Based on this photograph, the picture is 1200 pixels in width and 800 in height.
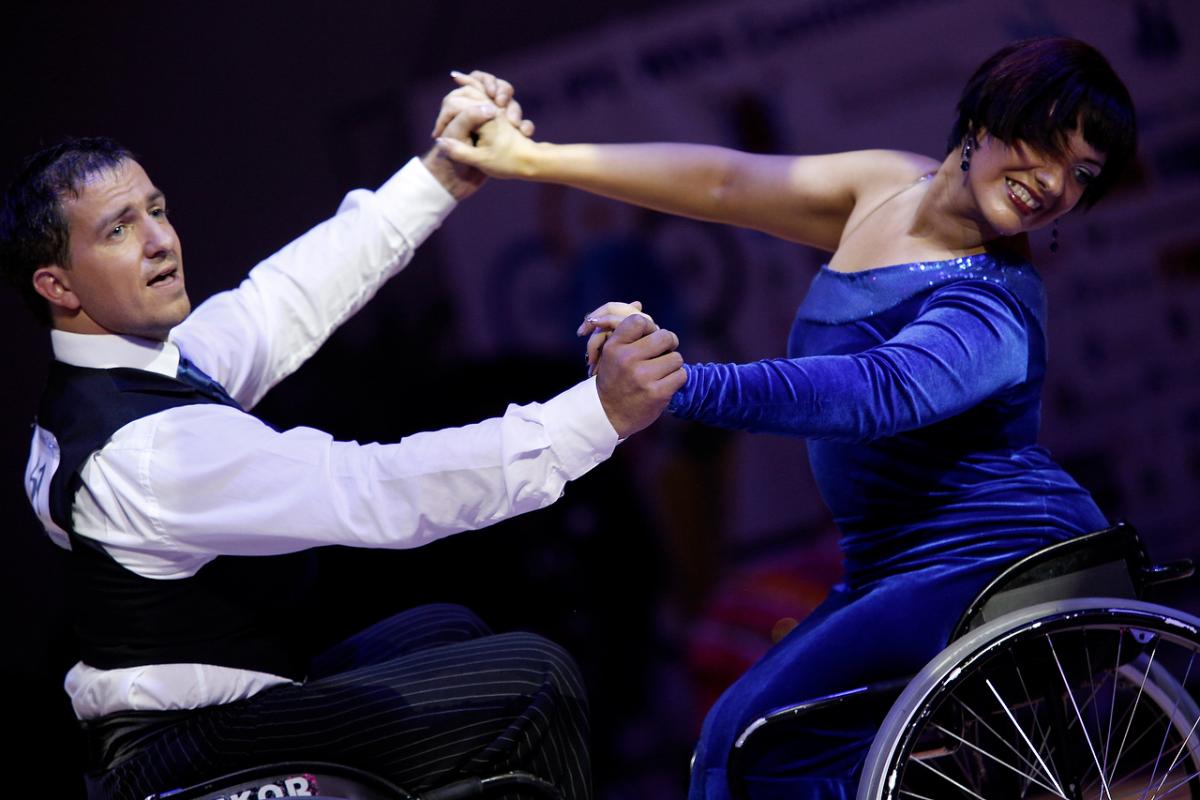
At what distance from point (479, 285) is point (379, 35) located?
2.14ft

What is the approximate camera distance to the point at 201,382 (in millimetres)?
1980

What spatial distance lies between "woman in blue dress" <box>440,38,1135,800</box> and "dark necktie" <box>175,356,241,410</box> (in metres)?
0.62

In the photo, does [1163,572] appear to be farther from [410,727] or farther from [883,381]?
[410,727]

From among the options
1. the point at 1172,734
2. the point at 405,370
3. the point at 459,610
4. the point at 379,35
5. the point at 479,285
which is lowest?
the point at 1172,734

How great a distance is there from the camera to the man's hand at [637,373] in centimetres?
170

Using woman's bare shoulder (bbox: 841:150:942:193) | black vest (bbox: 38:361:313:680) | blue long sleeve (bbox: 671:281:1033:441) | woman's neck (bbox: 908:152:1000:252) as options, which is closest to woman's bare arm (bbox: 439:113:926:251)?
woman's bare shoulder (bbox: 841:150:942:193)

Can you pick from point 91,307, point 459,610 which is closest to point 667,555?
point 459,610

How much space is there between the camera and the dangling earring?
2.07 m

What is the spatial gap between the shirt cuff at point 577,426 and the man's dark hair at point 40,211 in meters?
0.81

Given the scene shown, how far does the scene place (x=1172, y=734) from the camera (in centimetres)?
220

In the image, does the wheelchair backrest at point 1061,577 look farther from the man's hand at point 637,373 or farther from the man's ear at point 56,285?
the man's ear at point 56,285

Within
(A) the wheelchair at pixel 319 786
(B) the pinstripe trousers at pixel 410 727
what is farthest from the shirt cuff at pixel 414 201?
(A) the wheelchair at pixel 319 786

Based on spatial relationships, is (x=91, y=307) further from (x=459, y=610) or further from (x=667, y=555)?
(x=667, y=555)

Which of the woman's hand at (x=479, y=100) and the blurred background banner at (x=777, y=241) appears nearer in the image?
the woman's hand at (x=479, y=100)
